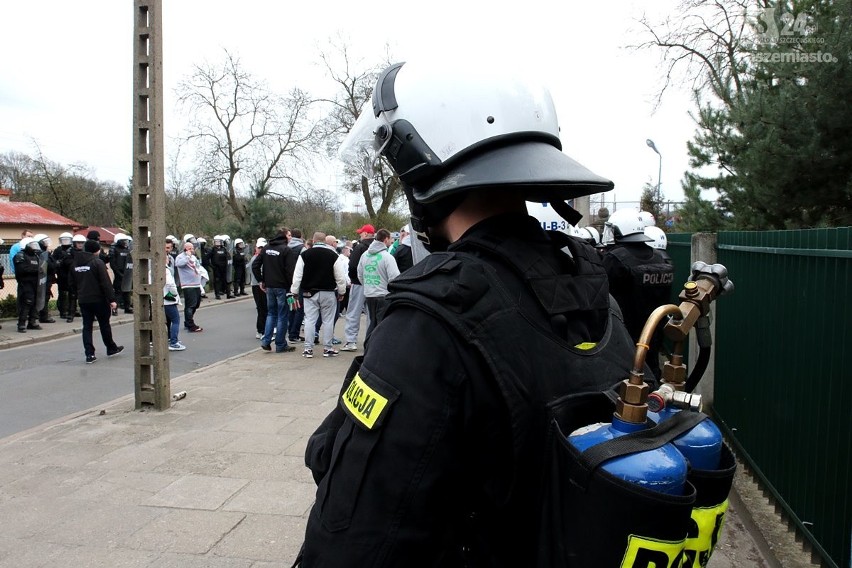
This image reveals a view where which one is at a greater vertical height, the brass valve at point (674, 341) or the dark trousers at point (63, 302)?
the brass valve at point (674, 341)

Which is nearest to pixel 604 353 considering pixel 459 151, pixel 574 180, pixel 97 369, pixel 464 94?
pixel 574 180

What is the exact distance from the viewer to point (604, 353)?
1319 mm

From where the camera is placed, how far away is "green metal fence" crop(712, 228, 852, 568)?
2.94 metres

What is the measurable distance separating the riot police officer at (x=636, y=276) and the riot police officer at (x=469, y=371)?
4263mm

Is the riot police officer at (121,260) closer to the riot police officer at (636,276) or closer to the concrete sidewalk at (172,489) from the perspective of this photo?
the concrete sidewalk at (172,489)

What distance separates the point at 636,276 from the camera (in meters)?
5.52

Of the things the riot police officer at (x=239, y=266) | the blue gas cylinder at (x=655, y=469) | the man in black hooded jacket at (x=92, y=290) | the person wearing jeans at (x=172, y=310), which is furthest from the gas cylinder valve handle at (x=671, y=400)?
the riot police officer at (x=239, y=266)

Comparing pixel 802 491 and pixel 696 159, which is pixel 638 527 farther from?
pixel 696 159

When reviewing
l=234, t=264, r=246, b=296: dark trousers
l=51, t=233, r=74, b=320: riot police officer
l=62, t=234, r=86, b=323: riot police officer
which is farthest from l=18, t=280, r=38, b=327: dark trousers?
l=234, t=264, r=246, b=296: dark trousers

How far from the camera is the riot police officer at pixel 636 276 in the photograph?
5.54m

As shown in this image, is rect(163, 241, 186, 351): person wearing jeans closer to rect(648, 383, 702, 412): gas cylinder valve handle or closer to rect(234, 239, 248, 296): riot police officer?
rect(234, 239, 248, 296): riot police officer

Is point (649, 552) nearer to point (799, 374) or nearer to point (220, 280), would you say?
point (799, 374)

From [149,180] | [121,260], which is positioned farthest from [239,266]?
[149,180]

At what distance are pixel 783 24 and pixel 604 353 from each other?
9.18 meters
